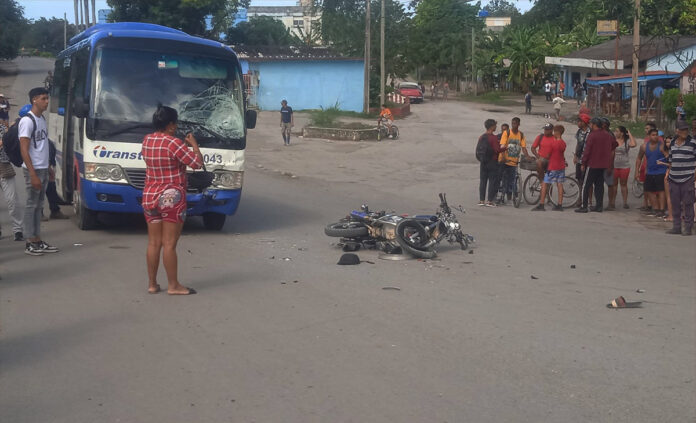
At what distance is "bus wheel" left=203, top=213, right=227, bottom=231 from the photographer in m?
12.8

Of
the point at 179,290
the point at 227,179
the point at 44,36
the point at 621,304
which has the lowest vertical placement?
the point at 621,304

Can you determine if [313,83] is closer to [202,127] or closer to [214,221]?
[214,221]

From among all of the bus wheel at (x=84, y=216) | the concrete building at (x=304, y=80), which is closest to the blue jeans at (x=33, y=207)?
the bus wheel at (x=84, y=216)

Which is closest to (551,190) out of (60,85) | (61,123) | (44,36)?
(61,123)

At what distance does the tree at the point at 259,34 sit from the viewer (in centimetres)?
7475

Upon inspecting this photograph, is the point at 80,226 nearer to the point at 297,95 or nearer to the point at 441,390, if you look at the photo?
the point at 441,390

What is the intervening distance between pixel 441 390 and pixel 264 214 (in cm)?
982

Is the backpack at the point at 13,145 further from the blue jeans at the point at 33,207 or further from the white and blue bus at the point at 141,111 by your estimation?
the white and blue bus at the point at 141,111

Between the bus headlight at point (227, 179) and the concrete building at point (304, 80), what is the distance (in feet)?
127

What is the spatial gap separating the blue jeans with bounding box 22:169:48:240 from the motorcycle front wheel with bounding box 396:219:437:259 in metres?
4.51

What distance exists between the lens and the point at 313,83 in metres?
50.9

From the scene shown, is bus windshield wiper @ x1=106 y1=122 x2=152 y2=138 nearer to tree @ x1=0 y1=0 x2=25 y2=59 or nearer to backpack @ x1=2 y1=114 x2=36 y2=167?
backpack @ x1=2 y1=114 x2=36 y2=167

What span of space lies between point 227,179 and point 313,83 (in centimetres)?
3957

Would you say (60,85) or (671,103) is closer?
(60,85)
